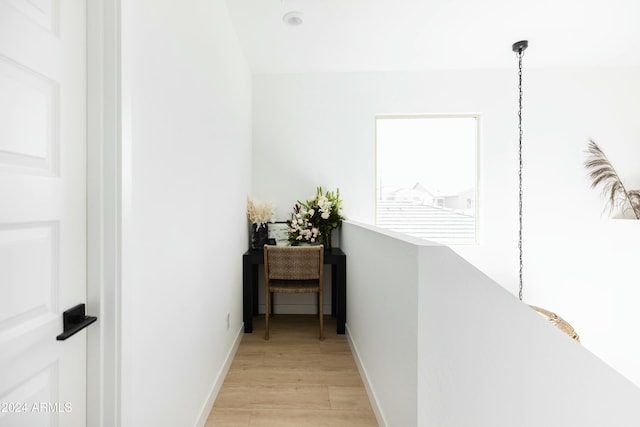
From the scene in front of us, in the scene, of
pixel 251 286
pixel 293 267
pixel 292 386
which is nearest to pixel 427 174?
pixel 293 267

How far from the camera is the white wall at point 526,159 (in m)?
2.94

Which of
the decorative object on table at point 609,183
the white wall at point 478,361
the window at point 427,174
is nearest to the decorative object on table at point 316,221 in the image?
the window at point 427,174

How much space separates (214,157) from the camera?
1.76m

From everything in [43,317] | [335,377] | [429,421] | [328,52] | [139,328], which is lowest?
[335,377]

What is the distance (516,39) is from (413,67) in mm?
885

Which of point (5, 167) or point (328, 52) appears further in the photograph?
point (328, 52)

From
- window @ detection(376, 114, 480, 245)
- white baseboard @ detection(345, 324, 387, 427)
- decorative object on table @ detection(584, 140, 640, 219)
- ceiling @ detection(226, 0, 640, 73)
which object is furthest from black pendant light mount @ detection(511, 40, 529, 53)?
white baseboard @ detection(345, 324, 387, 427)

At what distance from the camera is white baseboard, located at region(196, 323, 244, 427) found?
152 cm

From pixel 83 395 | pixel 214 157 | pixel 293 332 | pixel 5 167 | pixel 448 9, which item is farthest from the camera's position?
pixel 293 332

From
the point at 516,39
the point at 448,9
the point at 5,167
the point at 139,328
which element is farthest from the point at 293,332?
the point at 516,39

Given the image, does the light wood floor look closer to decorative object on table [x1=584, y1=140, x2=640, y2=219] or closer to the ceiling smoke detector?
the ceiling smoke detector

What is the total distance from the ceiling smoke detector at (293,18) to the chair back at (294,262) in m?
1.75

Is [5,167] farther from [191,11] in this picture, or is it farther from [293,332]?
[293,332]

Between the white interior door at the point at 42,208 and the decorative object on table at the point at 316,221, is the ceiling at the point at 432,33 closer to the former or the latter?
the decorative object on table at the point at 316,221
